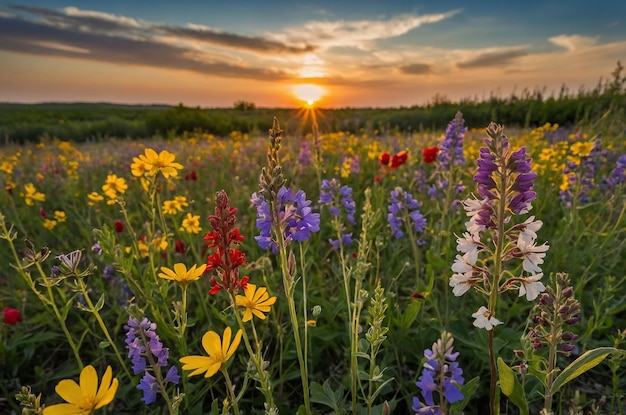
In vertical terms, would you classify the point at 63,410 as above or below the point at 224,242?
below

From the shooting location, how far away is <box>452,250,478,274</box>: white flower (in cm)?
105

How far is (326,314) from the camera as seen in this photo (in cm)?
211

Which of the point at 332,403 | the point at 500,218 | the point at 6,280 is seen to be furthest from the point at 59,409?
the point at 6,280

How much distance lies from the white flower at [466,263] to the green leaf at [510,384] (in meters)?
0.24

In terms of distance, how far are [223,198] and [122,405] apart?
1588 millimetres

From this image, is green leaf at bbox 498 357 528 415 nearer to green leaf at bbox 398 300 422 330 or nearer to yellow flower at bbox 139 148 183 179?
green leaf at bbox 398 300 422 330

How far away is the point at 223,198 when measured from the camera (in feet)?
3.60

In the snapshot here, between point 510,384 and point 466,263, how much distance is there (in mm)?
348

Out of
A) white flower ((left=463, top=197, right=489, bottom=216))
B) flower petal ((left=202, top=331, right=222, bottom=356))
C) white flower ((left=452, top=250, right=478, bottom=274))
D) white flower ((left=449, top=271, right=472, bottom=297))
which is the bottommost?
flower petal ((left=202, top=331, right=222, bottom=356))

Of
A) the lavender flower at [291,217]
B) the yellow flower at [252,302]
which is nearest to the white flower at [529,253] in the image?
the lavender flower at [291,217]

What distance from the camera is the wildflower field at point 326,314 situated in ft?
3.45

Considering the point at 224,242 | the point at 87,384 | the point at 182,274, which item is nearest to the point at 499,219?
the point at 224,242

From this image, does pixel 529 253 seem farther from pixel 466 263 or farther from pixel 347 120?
pixel 347 120

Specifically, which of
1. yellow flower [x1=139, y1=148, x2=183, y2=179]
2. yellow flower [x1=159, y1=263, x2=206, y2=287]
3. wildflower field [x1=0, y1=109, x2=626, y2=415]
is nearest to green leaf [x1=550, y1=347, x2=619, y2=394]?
wildflower field [x1=0, y1=109, x2=626, y2=415]
